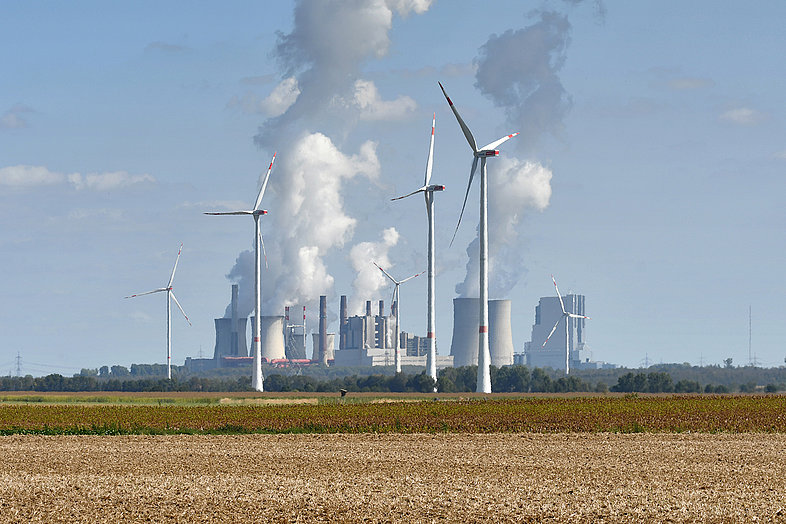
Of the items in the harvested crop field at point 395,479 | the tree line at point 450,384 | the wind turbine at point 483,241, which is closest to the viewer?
the harvested crop field at point 395,479

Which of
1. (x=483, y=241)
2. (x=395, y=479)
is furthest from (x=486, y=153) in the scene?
(x=395, y=479)

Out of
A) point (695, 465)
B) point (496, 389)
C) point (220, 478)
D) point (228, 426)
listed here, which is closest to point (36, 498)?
point (220, 478)

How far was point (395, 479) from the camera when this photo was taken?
125 feet

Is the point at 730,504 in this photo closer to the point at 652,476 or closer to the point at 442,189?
the point at 652,476

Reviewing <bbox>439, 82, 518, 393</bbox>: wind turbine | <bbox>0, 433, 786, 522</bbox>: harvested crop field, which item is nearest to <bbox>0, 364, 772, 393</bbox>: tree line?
<bbox>439, 82, 518, 393</bbox>: wind turbine

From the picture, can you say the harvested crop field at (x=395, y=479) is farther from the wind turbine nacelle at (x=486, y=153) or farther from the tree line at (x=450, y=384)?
the tree line at (x=450, y=384)

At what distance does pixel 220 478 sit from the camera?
38.6 metres

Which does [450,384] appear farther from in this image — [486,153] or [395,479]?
[395,479]

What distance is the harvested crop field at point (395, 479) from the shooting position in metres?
31.5

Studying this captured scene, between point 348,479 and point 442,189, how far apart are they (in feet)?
330

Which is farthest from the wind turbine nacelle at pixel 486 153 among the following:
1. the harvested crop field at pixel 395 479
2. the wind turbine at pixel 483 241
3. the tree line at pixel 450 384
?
the harvested crop field at pixel 395 479

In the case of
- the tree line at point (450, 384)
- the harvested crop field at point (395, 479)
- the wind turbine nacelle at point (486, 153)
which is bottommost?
the tree line at point (450, 384)

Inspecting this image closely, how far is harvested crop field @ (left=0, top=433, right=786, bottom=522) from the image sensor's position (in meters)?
31.5

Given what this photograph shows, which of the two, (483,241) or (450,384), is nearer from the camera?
(483,241)
